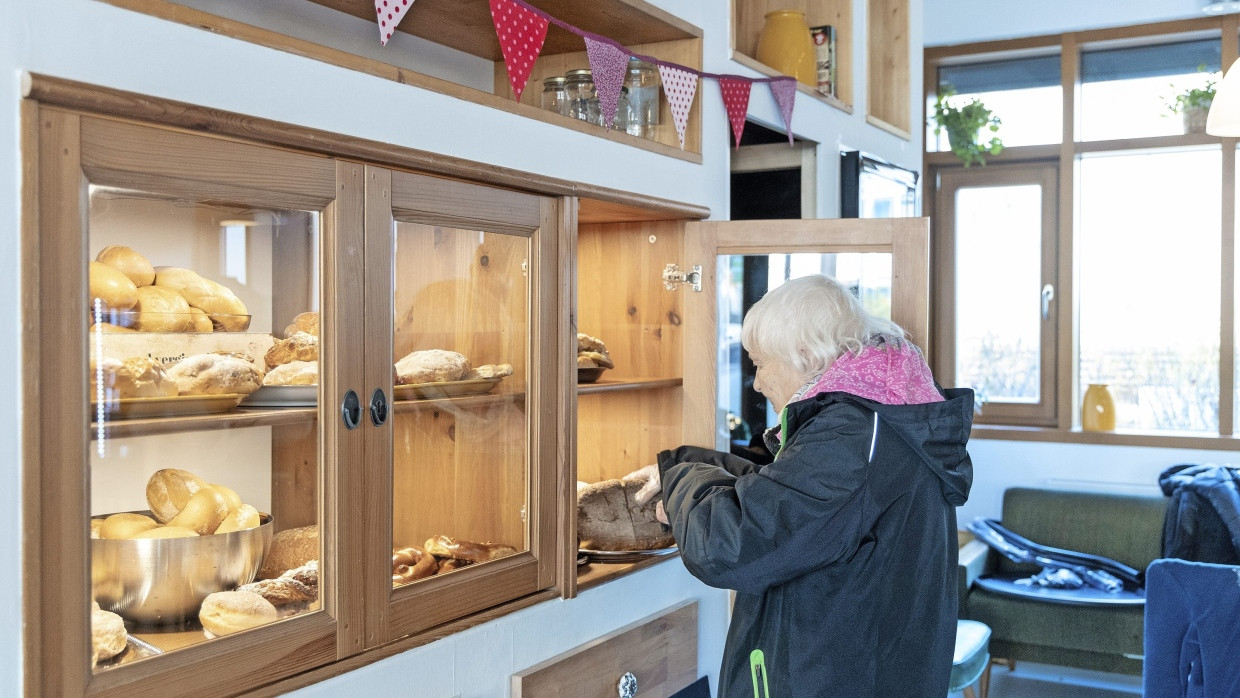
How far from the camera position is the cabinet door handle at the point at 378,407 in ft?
5.09

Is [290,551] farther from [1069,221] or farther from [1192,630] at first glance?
[1069,221]

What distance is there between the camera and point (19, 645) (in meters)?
1.13

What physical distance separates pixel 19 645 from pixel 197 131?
0.61 metres

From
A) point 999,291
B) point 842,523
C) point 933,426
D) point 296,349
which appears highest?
point 999,291

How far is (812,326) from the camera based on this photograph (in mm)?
1769

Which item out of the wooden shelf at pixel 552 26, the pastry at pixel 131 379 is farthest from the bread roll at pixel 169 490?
the wooden shelf at pixel 552 26

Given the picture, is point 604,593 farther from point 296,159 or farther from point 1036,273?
point 1036,273

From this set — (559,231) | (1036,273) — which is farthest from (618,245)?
(1036,273)

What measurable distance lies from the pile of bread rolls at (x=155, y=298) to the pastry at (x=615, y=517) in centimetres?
100

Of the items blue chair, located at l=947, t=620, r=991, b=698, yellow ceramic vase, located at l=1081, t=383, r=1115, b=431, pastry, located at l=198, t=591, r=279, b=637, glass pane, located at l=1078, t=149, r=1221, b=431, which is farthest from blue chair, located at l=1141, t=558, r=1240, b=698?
glass pane, located at l=1078, t=149, r=1221, b=431

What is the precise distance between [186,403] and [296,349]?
181 millimetres

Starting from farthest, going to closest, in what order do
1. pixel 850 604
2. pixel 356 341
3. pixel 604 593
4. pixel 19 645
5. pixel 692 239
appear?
1. pixel 692 239
2. pixel 604 593
3. pixel 850 604
4. pixel 356 341
5. pixel 19 645

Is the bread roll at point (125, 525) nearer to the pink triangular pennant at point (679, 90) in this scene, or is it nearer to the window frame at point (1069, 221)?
the pink triangular pennant at point (679, 90)

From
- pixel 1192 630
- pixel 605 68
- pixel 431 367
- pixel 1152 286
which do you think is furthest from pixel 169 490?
pixel 1152 286
